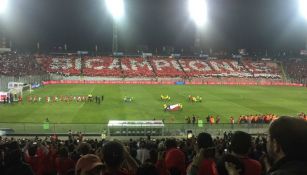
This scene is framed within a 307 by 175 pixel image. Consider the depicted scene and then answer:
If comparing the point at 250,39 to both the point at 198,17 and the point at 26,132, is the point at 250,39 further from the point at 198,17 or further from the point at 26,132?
the point at 26,132

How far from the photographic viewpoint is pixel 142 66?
11312cm

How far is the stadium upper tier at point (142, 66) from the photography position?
102 metres

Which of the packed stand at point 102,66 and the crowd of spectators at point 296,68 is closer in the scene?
the packed stand at point 102,66

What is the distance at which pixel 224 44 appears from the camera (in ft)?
444

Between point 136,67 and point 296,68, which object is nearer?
point 136,67

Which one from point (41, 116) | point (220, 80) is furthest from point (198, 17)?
point (41, 116)

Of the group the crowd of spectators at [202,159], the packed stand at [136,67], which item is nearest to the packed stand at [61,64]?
the packed stand at [136,67]

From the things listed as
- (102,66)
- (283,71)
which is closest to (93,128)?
(102,66)

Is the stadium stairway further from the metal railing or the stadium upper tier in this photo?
the metal railing

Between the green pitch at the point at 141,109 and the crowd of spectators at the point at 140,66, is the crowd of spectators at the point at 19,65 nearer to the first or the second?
the crowd of spectators at the point at 140,66

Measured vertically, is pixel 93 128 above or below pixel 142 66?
below

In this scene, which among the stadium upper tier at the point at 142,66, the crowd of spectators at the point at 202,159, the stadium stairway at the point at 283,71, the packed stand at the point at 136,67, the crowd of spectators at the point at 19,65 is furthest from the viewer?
the stadium stairway at the point at 283,71

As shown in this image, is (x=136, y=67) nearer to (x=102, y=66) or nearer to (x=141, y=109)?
(x=102, y=66)

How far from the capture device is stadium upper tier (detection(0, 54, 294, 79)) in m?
102
